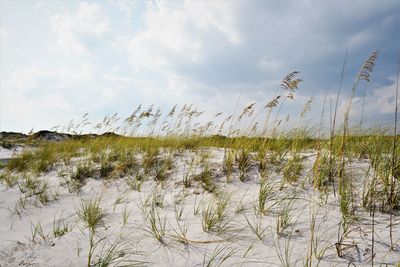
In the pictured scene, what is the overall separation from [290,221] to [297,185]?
0.74m

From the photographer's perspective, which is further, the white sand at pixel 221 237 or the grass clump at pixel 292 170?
the grass clump at pixel 292 170

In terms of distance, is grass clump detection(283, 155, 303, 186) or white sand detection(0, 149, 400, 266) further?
grass clump detection(283, 155, 303, 186)

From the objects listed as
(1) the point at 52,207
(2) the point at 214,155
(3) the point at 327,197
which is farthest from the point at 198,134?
(3) the point at 327,197

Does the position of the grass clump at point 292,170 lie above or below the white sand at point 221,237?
above

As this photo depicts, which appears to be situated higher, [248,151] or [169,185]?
[248,151]

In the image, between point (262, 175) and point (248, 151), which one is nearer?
point (262, 175)

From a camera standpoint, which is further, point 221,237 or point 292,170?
point 292,170

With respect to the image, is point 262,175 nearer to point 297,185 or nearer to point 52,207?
point 297,185

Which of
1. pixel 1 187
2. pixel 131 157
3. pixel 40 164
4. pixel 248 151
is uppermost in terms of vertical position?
pixel 248 151

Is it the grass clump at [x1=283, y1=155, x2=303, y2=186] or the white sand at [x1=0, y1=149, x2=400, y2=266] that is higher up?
the grass clump at [x1=283, y1=155, x2=303, y2=186]

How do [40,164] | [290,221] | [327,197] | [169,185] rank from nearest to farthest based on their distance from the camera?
1. [290,221]
2. [327,197]
3. [169,185]
4. [40,164]

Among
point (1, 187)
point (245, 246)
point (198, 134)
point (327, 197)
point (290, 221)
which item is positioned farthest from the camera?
point (198, 134)

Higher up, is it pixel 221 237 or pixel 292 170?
pixel 292 170

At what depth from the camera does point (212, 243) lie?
2047 millimetres
